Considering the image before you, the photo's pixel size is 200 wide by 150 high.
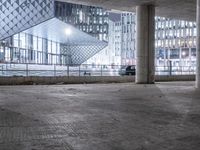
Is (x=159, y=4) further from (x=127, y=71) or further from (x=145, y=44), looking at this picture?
(x=127, y=71)

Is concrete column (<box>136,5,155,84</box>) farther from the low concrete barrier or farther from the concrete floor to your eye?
the concrete floor

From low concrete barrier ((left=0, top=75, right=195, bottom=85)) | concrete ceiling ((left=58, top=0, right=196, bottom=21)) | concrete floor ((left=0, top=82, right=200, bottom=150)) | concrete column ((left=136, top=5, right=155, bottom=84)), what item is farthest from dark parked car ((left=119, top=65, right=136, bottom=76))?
concrete floor ((left=0, top=82, right=200, bottom=150))

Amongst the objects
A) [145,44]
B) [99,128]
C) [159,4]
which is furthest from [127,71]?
[99,128]

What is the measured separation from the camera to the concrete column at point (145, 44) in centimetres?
3027

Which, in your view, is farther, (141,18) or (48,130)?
(141,18)

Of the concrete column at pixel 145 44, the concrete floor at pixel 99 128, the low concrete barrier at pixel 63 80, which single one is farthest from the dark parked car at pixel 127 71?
the concrete floor at pixel 99 128

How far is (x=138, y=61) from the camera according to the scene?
30500 millimetres

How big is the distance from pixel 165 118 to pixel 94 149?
4.18m

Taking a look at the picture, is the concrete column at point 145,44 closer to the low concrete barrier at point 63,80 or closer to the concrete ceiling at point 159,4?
the concrete ceiling at point 159,4

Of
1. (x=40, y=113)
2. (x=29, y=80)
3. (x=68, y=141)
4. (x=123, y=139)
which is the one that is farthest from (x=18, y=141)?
(x=29, y=80)

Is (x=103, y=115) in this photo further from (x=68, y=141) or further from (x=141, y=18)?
(x=141, y=18)

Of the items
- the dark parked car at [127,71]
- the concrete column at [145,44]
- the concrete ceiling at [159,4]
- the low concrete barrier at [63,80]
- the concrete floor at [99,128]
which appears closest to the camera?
the concrete floor at [99,128]

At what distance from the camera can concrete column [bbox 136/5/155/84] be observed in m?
30.3

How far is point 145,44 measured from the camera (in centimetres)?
3031
